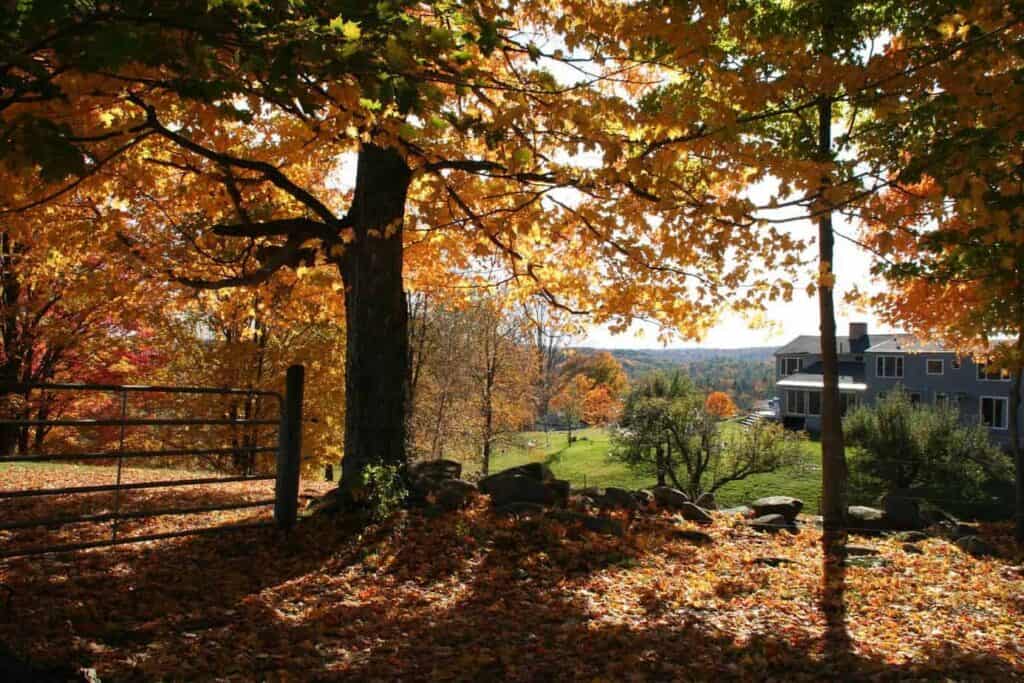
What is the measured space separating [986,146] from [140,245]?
1029 cm

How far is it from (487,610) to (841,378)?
47406 millimetres

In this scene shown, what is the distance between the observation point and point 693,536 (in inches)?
337

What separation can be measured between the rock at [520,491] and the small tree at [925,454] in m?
20.2

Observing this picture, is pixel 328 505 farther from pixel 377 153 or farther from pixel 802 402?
pixel 802 402

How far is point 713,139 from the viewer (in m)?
5.86

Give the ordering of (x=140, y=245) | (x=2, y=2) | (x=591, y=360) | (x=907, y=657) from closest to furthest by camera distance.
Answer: (x=2, y=2)
(x=907, y=657)
(x=140, y=245)
(x=591, y=360)

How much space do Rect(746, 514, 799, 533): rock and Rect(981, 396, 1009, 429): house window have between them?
3231cm

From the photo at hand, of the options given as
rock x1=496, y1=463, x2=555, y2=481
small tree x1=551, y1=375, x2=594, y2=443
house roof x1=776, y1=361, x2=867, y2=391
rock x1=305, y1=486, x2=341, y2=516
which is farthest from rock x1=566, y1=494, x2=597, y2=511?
small tree x1=551, y1=375, x2=594, y2=443

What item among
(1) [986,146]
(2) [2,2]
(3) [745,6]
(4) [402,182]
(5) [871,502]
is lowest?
(5) [871,502]

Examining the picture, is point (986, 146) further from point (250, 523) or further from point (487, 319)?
point (487, 319)

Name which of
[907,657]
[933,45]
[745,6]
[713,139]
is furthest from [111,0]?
[745,6]

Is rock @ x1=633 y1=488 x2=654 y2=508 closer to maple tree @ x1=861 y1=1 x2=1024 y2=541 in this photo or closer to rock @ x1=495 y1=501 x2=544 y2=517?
rock @ x1=495 y1=501 x2=544 y2=517

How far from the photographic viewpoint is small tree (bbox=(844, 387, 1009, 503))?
24.5m

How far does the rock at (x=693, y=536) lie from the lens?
27.8ft
